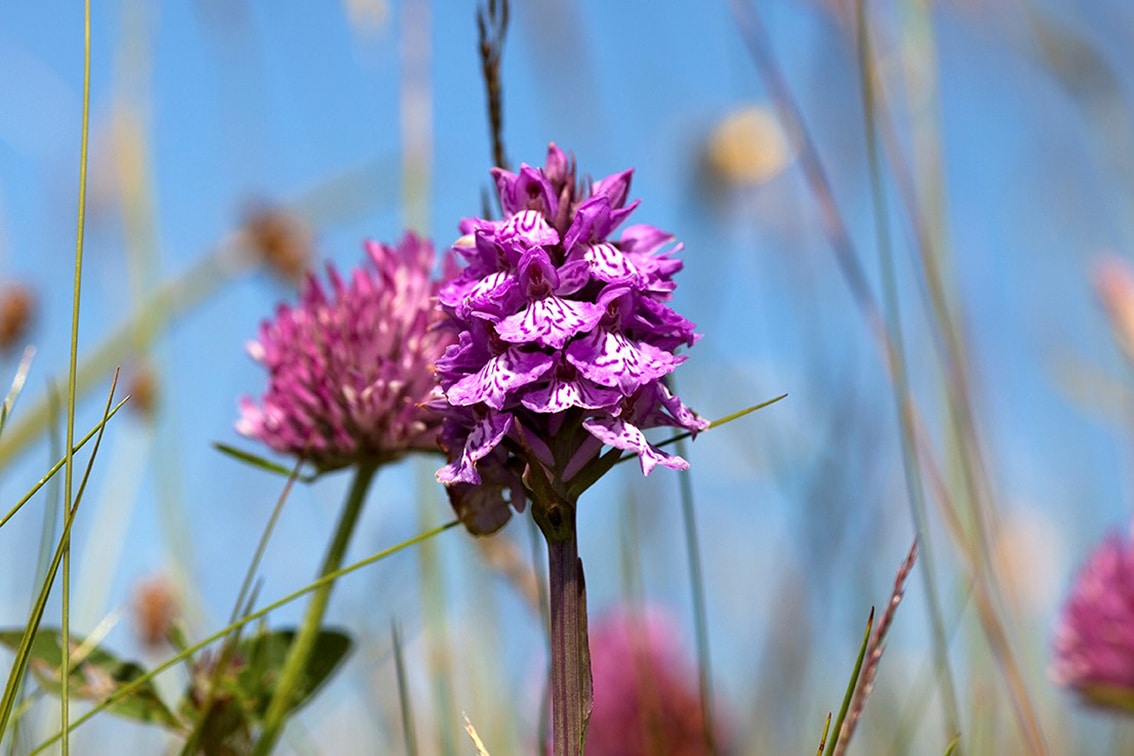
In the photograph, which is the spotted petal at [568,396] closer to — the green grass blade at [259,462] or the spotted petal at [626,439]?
the spotted petal at [626,439]

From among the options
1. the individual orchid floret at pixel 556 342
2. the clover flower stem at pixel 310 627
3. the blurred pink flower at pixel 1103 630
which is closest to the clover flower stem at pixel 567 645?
the individual orchid floret at pixel 556 342

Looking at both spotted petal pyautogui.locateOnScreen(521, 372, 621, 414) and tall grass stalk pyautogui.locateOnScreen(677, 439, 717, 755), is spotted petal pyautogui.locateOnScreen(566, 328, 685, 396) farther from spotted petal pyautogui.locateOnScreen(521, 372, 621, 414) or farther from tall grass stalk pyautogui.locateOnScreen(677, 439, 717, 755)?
tall grass stalk pyautogui.locateOnScreen(677, 439, 717, 755)

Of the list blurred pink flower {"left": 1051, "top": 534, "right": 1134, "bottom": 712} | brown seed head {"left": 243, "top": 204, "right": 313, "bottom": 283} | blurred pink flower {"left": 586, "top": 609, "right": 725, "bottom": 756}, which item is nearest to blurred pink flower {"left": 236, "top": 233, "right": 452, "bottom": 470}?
blurred pink flower {"left": 586, "top": 609, "right": 725, "bottom": 756}

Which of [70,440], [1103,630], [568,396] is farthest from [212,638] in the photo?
[1103,630]

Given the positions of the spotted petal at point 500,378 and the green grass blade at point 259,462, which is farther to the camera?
the green grass blade at point 259,462

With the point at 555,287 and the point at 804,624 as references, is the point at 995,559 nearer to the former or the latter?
the point at 804,624

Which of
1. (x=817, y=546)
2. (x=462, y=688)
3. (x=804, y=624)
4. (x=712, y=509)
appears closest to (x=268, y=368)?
(x=817, y=546)

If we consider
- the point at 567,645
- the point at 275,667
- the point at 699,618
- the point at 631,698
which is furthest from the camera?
the point at 631,698

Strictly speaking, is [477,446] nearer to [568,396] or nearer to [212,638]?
[568,396]
